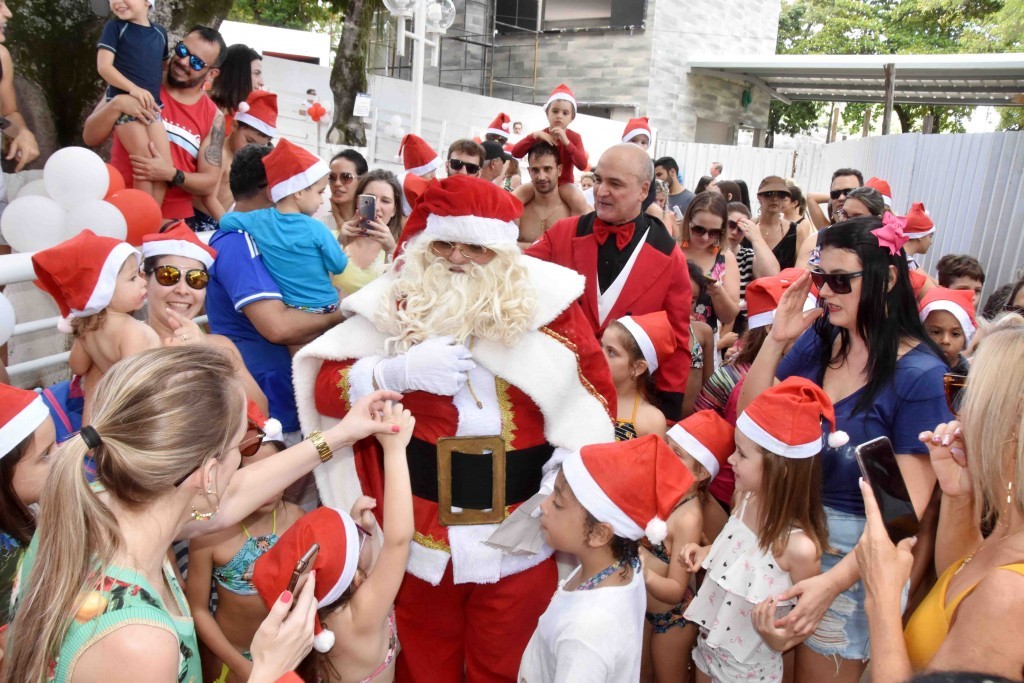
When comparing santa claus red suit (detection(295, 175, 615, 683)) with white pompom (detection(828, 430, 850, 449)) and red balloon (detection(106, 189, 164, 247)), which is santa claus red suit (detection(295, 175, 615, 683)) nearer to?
white pompom (detection(828, 430, 850, 449))

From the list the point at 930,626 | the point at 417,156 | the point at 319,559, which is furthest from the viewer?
the point at 417,156

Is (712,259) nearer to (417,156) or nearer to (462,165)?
(462,165)

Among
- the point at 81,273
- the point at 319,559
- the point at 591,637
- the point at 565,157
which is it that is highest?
the point at 565,157

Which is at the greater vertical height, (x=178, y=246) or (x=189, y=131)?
(x=189, y=131)

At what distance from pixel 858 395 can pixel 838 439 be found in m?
0.23

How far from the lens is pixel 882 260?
8.48 ft

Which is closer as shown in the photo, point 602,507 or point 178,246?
point 602,507

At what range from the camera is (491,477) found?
94.1 inches

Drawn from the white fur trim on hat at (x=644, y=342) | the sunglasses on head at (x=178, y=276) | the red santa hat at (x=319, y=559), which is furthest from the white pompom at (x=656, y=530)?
the sunglasses on head at (x=178, y=276)

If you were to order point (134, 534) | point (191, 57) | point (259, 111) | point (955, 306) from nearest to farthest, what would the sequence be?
1. point (134, 534)
2. point (955, 306)
3. point (191, 57)
4. point (259, 111)

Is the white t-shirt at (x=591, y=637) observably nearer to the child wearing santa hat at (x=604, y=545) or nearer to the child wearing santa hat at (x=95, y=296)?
the child wearing santa hat at (x=604, y=545)

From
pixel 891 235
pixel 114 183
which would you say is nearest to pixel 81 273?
pixel 114 183

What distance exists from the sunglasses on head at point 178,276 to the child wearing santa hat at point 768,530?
209cm

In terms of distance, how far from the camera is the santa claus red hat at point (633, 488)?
201cm
